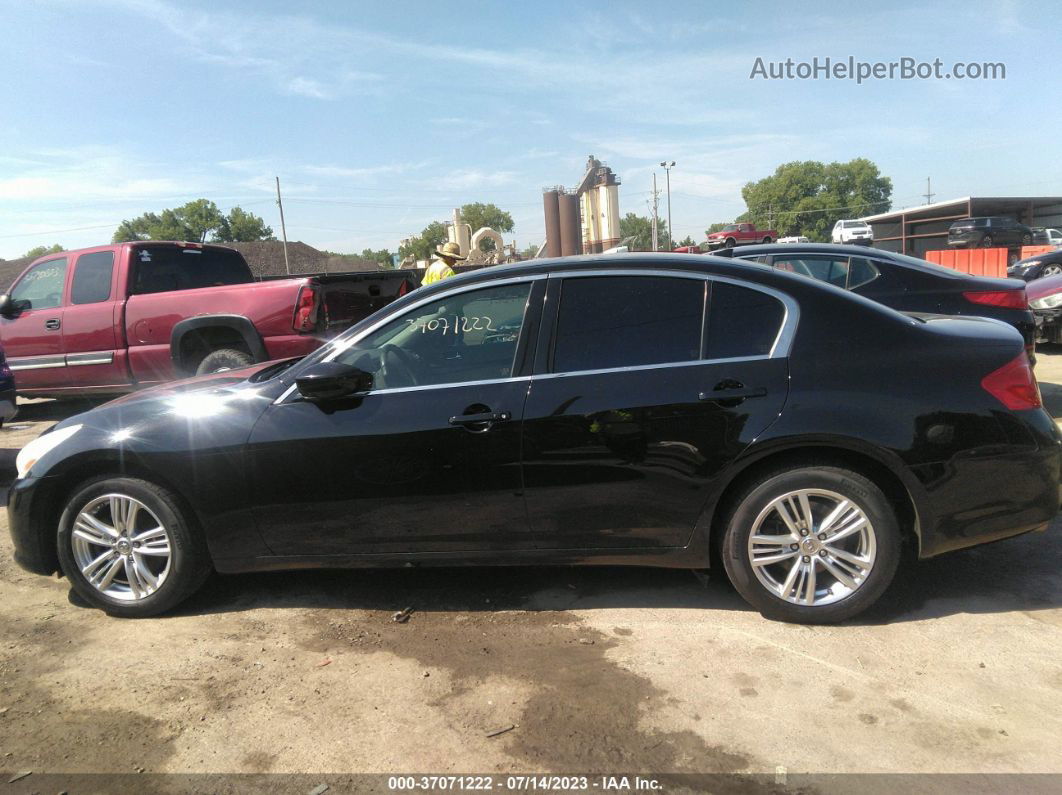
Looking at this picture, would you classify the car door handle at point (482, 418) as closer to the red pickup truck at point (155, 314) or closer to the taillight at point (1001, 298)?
the red pickup truck at point (155, 314)

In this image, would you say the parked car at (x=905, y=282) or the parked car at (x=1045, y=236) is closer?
the parked car at (x=905, y=282)

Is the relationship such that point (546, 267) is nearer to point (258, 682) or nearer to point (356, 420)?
point (356, 420)

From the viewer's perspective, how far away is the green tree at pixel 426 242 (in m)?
94.6

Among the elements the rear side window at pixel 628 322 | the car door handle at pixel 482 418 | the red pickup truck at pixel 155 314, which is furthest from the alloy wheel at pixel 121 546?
the red pickup truck at pixel 155 314

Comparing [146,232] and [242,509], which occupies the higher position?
[146,232]

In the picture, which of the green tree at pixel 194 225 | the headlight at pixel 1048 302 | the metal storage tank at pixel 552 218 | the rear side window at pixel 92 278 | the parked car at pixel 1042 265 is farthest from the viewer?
the green tree at pixel 194 225

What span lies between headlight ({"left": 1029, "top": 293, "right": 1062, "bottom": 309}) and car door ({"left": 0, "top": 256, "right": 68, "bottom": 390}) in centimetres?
1202

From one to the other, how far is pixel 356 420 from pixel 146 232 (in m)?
94.3

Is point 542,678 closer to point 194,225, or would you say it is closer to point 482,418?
point 482,418

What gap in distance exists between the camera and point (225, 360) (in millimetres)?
7008

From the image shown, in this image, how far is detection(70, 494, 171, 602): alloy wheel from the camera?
3.47m

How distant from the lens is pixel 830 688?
2.73 metres

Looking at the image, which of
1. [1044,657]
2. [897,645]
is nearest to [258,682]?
[897,645]

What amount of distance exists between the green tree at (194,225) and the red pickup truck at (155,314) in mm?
80445
